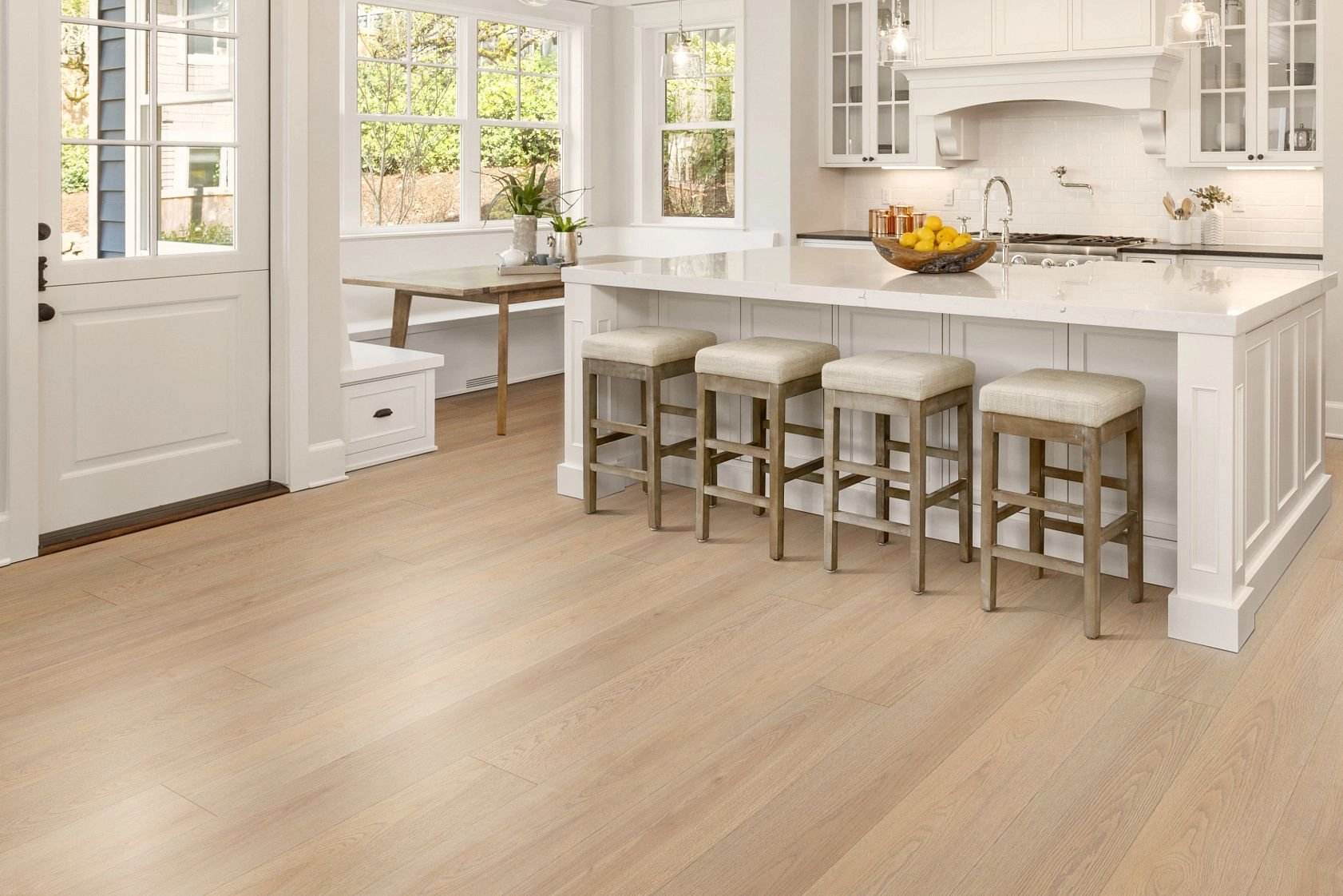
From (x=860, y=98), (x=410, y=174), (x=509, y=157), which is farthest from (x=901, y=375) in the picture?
(x=509, y=157)

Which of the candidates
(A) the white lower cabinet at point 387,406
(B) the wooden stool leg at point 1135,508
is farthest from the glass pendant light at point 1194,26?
(A) the white lower cabinet at point 387,406

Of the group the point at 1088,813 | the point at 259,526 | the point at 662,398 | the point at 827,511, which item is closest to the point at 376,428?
the point at 259,526

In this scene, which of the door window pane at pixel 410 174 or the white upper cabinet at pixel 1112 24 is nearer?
the white upper cabinet at pixel 1112 24

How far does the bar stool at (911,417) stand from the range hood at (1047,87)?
10.8 ft

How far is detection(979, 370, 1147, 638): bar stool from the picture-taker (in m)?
3.15

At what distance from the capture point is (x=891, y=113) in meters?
7.33

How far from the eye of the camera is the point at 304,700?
2.83m

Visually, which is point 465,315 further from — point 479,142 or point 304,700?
point 304,700

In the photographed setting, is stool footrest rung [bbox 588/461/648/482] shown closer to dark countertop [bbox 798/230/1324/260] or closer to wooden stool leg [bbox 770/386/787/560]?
wooden stool leg [bbox 770/386/787/560]

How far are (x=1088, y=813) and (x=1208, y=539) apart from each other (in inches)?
45.1

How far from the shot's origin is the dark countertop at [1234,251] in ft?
18.6

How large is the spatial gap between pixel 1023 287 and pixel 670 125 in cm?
476

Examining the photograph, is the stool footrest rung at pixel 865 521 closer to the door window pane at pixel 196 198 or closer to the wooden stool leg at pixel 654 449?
the wooden stool leg at pixel 654 449

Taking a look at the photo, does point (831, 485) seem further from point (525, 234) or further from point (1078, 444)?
point (525, 234)
